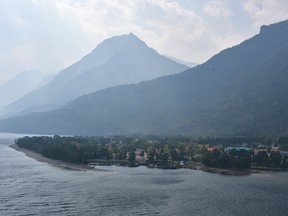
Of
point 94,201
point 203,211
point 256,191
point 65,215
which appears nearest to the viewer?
point 65,215

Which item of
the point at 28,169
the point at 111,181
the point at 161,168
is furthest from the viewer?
the point at 161,168

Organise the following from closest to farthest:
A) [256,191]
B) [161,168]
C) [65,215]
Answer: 1. [65,215]
2. [256,191]
3. [161,168]

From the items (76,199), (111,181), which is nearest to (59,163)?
(111,181)

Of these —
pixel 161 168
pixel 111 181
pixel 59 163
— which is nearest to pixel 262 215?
pixel 111 181

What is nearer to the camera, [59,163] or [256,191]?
[256,191]

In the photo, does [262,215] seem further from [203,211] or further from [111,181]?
[111,181]

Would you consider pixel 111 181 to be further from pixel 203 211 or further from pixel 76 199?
pixel 203 211
